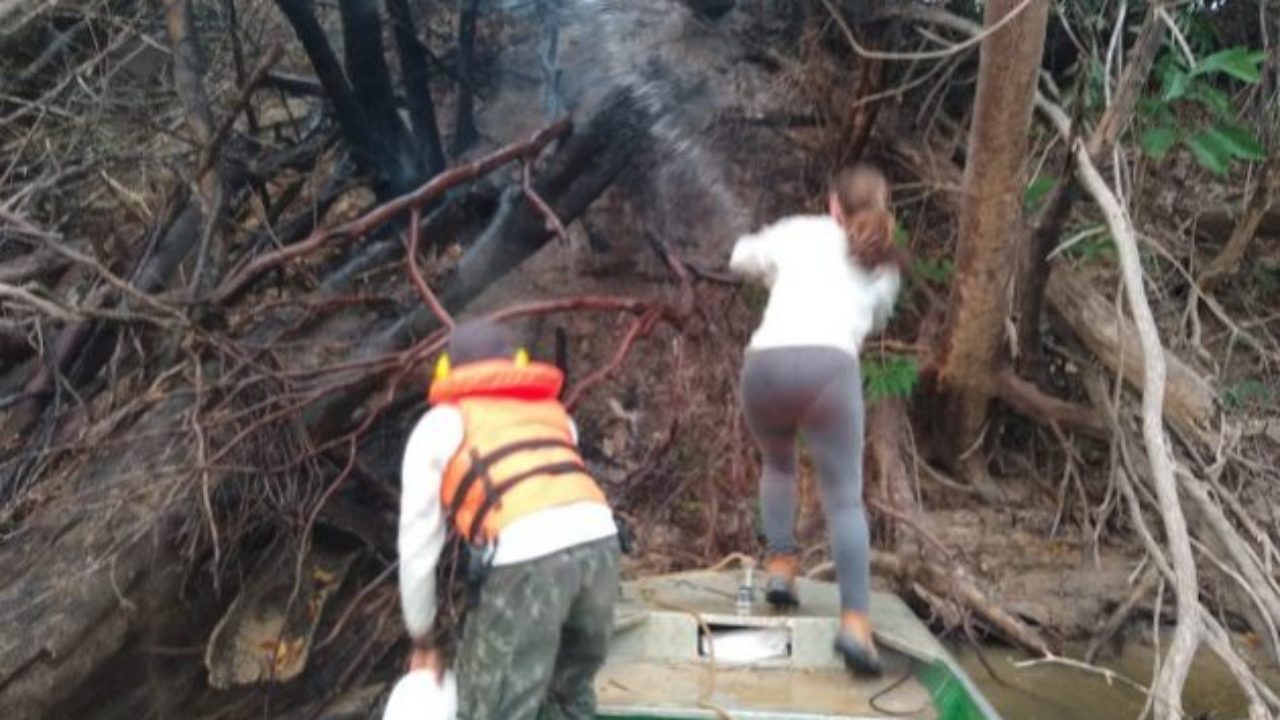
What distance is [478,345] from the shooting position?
9.86 ft

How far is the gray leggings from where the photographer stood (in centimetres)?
354

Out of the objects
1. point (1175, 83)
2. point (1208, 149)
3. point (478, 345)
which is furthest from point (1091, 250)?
point (478, 345)

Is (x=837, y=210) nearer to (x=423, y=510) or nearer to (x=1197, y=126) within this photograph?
(x=423, y=510)

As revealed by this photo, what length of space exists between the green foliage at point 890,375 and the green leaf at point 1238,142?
1586 mm

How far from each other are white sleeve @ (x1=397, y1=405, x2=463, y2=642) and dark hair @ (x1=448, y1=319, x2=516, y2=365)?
14 centimetres

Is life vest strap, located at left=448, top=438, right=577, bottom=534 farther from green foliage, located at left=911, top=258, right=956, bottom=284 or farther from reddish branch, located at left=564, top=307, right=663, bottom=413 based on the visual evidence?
green foliage, located at left=911, top=258, right=956, bottom=284

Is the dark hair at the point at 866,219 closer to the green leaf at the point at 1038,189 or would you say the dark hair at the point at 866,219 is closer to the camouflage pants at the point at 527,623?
the camouflage pants at the point at 527,623

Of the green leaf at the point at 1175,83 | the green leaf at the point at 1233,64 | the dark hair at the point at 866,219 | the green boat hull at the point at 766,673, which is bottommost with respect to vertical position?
the green boat hull at the point at 766,673

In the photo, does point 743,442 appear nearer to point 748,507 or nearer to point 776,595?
point 748,507

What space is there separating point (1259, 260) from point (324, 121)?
5014 mm

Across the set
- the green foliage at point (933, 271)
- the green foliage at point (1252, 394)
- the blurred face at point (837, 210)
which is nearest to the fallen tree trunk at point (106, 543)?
the blurred face at point (837, 210)

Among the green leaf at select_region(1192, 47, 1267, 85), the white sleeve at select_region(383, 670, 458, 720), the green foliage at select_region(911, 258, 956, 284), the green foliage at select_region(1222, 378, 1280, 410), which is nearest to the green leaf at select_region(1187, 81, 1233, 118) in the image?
the green leaf at select_region(1192, 47, 1267, 85)

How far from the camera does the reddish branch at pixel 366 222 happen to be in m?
5.31

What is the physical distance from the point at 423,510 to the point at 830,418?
120 cm
